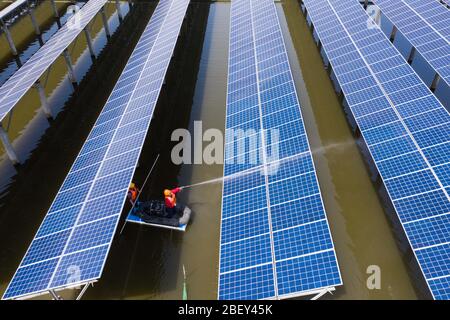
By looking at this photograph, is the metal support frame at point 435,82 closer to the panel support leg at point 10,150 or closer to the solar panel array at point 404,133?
the solar panel array at point 404,133

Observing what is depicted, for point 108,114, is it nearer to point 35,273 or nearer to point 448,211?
point 35,273

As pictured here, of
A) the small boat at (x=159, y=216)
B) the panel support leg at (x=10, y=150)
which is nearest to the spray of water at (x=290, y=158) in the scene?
the small boat at (x=159, y=216)

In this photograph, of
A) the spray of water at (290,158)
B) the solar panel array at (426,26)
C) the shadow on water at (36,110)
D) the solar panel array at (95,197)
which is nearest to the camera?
the solar panel array at (95,197)

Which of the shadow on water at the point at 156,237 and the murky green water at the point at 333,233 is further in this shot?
the shadow on water at the point at 156,237

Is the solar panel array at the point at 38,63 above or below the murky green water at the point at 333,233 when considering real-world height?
above

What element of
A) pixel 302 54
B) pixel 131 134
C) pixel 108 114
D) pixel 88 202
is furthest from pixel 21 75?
pixel 302 54
